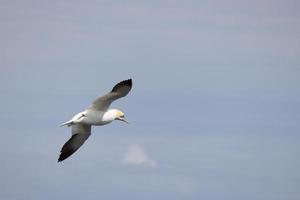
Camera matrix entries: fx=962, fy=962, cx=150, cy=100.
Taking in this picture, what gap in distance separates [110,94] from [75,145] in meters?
3.98

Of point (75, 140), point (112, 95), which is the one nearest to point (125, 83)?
point (112, 95)

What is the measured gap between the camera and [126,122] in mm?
42594

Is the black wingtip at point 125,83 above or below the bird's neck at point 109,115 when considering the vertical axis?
above

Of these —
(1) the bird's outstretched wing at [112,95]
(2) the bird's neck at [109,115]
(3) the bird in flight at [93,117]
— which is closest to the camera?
(1) the bird's outstretched wing at [112,95]

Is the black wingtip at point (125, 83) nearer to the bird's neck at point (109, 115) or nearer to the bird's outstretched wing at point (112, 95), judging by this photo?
the bird's outstretched wing at point (112, 95)

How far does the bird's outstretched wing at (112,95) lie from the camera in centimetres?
4016

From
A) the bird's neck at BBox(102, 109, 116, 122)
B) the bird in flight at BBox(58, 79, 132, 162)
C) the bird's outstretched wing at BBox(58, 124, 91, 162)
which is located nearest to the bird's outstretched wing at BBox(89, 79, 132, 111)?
the bird in flight at BBox(58, 79, 132, 162)

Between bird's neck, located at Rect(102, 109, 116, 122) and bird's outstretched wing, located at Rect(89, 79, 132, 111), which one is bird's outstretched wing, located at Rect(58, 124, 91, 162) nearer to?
bird's neck, located at Rect(102, 109, 116, 122)

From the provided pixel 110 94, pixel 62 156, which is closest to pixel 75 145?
pixel 62 156

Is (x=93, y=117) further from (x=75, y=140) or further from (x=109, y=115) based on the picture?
(x=75, y=140)

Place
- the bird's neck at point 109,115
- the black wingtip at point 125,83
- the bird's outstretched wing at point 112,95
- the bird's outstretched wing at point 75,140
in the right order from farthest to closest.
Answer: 1. the bird's outstretched wing at point 75,140
2. the bird's neck at point 109,115
3. the bird's outstretched wing at point 112,95
4. the black wingtip at point 125,83

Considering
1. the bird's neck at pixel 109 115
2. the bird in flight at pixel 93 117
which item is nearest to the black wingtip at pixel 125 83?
the bird in flight at pixel 93 117

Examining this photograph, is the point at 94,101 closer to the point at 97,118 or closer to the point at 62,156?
the point at 97,118

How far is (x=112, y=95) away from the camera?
4069 centimetres
